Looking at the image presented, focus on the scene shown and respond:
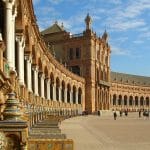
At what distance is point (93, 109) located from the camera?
94.4m

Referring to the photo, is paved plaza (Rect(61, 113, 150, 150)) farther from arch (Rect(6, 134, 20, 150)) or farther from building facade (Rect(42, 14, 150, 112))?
building facade (Rect(42, 14, 150, 112))

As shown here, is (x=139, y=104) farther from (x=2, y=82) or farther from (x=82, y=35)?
(x=2, y=82)

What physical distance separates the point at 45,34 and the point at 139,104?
46.4 metres

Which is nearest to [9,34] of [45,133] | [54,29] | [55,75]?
[45,133]

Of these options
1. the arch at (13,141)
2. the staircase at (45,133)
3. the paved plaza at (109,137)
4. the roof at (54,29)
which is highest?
the roof at (54,29)

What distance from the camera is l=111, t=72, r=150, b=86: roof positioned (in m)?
125

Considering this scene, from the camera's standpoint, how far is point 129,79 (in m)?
137

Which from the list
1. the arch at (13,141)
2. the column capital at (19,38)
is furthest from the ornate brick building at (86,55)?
the arch at (13,141)

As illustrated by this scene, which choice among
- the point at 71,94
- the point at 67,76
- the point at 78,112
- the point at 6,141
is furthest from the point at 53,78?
the point at 6,141

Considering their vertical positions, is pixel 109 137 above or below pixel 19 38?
below

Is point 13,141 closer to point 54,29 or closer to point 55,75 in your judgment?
point 55,75

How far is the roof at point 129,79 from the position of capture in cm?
12506

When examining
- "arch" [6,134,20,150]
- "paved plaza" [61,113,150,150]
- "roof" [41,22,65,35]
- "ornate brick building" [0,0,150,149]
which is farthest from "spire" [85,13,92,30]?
"arch" [6,134,20,150]

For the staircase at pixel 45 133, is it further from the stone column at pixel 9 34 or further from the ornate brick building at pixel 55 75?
the stone column at pixel 9 34
